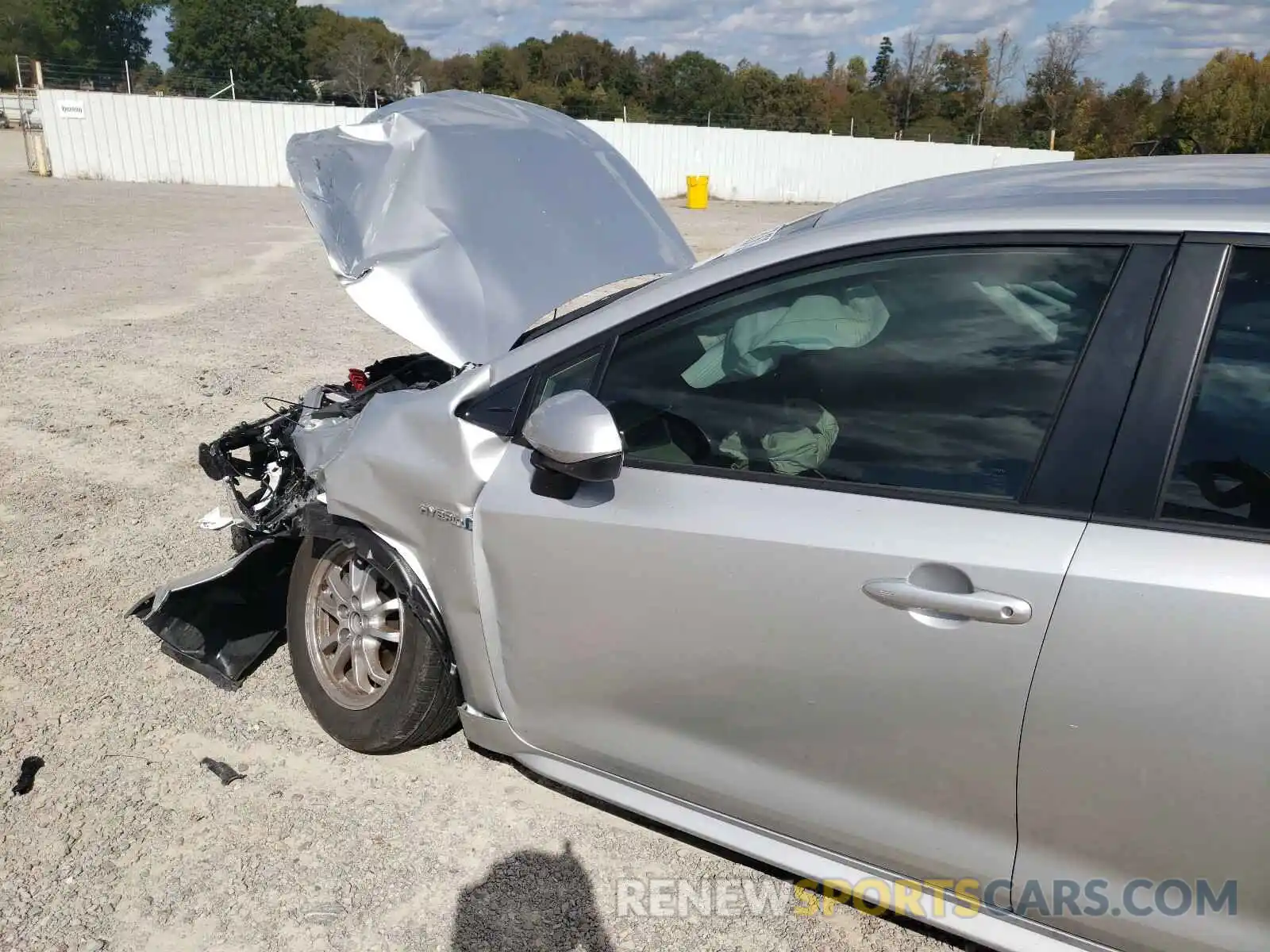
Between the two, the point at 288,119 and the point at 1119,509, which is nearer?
the point at 1119,509

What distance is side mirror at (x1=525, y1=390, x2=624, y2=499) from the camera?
7.41ft

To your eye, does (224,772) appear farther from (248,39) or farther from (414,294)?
(248,39)

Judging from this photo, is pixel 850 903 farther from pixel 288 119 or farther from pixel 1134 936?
pixel 288 119

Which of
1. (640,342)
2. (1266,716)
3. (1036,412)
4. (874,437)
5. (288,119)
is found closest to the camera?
(1266,716)

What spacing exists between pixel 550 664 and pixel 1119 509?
139 cm

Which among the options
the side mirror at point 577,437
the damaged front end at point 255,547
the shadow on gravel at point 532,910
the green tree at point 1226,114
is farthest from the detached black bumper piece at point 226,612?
the green tree at point 1226,114

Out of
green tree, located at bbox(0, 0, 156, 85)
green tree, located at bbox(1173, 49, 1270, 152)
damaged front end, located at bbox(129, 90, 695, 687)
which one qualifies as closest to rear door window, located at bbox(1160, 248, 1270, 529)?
damaged front end, located at bbox(129, 90, 695, 687)

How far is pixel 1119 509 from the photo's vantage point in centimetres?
189

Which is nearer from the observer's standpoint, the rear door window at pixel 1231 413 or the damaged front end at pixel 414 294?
the rear door window at pixel 1231 413

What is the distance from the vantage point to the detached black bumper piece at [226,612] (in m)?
3.64

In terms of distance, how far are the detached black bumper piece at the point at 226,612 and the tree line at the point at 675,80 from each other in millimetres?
40386

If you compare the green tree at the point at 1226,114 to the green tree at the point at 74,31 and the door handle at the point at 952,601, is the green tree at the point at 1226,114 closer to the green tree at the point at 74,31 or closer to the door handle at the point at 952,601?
the door handle at the point at 952,601

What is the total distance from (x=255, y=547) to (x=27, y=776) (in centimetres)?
98

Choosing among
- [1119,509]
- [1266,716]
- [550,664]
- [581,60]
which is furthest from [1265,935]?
[581,60]
